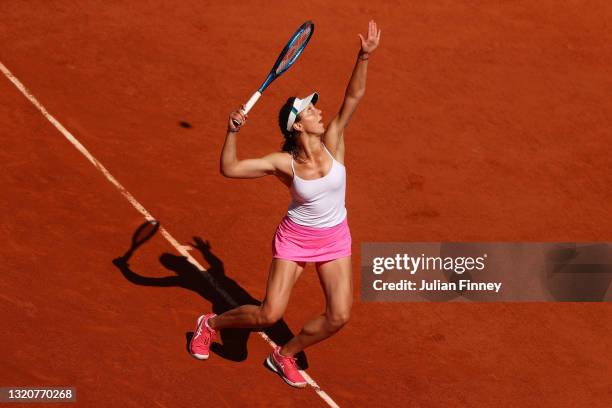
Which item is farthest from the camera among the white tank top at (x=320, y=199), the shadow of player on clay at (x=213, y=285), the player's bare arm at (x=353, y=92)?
the shadow of player on clay at (x=213, y=285)

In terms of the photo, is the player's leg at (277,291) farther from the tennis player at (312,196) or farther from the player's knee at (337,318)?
the player's knee at (337,318)

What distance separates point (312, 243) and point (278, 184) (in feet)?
10.5

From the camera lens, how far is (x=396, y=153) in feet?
40.0

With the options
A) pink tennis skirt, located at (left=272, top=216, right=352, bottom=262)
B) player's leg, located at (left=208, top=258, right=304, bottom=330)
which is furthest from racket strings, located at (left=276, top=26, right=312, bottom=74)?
player's leg, located at (left=208, top=258, right=304, bottom=330)

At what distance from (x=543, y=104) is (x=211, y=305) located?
544 cm

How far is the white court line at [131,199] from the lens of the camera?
933 cm

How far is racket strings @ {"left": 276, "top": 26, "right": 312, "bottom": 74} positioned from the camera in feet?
29.2

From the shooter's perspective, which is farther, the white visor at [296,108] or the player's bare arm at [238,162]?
the white visor at [296,108]

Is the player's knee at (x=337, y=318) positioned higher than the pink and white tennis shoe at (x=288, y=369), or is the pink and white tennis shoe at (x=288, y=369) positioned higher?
the player's knee at (x=337, y=318)

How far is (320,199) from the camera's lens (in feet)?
27.6

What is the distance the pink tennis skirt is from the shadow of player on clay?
1347mm

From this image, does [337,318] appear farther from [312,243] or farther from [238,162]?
[238,162]

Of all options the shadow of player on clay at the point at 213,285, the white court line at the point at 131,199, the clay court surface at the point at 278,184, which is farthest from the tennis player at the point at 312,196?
the clay court surface at the point at 278,184

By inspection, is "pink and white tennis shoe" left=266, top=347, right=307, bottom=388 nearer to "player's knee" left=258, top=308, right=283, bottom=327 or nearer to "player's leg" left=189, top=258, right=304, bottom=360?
"player's leg" left=189, top=258, right=304, bottom=360
